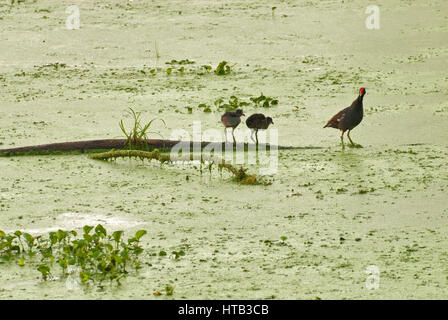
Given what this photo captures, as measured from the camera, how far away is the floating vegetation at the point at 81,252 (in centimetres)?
338

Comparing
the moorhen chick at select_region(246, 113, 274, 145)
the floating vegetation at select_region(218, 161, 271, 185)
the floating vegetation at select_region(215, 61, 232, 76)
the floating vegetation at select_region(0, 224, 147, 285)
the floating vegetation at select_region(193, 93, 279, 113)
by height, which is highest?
the floating vegetation at select_region(215, 61, 232, 76)

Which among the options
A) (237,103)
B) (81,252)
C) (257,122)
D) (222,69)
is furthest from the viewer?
(222,69)

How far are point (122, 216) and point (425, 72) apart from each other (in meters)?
3.19

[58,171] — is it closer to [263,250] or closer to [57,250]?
[57,250]

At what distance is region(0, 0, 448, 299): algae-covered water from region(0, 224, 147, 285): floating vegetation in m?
0.06

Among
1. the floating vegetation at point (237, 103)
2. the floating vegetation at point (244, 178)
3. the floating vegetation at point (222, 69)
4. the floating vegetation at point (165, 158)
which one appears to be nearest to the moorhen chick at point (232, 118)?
the floating vegetation at point (237, 103)

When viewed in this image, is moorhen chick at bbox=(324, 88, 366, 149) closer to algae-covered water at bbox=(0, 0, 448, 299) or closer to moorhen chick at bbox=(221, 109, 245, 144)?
algae-covered water at bbox=(0, 0, 448, 299)

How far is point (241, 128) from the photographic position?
5605 mm

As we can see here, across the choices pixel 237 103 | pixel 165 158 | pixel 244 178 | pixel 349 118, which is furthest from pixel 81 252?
pixel 237 103

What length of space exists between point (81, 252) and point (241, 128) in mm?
2273

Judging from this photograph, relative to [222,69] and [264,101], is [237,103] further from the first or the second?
[222,69]

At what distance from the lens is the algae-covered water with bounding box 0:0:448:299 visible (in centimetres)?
344

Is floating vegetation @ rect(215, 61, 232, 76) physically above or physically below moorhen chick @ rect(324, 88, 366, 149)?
above

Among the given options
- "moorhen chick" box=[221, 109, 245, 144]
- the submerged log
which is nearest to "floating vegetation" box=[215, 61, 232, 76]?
"moorhen chick" box=[221, 109, 245, 144]
